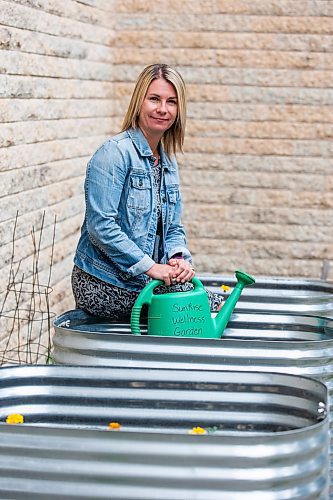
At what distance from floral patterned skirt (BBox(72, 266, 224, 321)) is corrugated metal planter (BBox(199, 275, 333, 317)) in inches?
6.0

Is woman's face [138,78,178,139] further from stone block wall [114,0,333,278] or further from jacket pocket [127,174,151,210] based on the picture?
stone block wall [114,0,333,278]

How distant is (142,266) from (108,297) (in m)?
0.19

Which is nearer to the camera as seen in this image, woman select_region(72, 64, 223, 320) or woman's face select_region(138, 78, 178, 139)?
woman select_region(72, 64, 223, 320)

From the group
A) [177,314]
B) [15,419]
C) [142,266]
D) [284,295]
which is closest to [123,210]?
[142,266]

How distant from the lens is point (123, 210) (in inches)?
140

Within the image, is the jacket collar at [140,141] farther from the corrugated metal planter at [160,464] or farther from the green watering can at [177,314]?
the corrugated metal planter at [160,464]

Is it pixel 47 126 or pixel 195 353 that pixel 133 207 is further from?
pixel 47 126

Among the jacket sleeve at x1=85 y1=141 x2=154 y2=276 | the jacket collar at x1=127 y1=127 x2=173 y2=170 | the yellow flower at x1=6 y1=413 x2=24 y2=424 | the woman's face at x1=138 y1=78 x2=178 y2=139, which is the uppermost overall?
the woman's face at x1=138 y1=78 x2=178 y2=139

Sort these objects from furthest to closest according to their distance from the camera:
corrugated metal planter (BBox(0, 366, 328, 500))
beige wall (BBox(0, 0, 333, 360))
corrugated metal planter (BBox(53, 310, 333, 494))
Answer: beige wall (BBox(0, 0, 333, 360)) < corrugated metal planter (BBox(53, 310, 333, 494)) < corrugated metal planter (BBox(0, 366, 328, 500))

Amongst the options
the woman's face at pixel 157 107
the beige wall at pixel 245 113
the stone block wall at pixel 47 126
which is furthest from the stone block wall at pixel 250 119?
the woman's face at pixel 157 107

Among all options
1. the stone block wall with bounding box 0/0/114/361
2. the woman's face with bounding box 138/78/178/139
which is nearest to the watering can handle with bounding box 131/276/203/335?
the woman's face with bounding box 138/78/178/139

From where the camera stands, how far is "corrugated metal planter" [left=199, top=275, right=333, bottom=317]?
354 centimetres

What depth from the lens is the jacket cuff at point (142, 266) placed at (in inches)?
135

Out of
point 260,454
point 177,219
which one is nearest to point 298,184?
point 177,219
